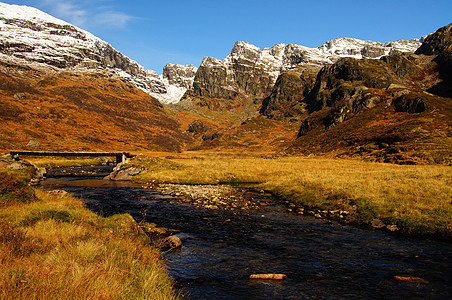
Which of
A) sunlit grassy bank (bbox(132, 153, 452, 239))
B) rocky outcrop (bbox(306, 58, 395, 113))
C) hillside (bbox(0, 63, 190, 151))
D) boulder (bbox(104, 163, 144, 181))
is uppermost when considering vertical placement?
rocky outcrop (bbox(306, 58, 395, 113))

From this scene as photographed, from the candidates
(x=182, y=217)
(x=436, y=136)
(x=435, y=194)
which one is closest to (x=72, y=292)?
(x=182, y=217)

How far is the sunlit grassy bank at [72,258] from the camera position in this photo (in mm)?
5320

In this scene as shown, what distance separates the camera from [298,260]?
40.6 ft

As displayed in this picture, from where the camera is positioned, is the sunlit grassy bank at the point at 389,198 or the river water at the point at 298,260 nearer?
the river water at the point at 298,260

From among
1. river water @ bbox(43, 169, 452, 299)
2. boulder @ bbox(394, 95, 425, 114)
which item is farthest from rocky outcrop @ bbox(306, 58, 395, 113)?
river water @ bbox(43, 169, 452, 299)

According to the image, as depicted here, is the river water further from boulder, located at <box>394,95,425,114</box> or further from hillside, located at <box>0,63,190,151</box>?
hillside, located at <box>0,63,190,151</box>

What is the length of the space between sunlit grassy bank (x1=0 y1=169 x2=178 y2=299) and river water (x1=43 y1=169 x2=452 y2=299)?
2117 mm

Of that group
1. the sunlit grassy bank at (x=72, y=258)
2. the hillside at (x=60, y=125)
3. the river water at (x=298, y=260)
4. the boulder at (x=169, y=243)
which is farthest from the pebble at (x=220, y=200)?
the hillside at (x=60, y=125)

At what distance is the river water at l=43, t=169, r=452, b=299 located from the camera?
9.48 m

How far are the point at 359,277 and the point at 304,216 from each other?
34.1 ft

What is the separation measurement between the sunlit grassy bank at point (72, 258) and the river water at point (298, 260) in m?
2.12

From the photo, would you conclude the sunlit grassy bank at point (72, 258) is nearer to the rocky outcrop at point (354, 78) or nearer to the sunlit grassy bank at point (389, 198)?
the sunlit grassy bank at point (389, 198)

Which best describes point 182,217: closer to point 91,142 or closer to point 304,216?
point 304,216

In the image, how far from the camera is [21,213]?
1244 cm
